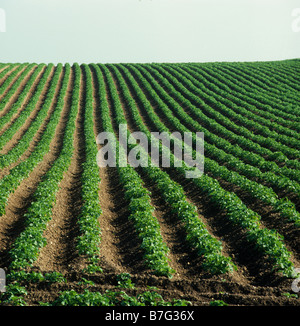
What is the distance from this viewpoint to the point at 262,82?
140 feet

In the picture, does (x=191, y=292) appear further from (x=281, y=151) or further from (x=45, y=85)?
(x=45, y=85)

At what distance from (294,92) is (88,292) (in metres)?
37.6

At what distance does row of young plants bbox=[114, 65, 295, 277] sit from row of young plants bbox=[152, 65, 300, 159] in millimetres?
7467

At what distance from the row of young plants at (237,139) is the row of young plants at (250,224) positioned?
4074mm

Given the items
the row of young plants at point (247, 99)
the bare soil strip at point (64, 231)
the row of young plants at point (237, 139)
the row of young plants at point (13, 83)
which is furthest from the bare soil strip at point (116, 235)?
the row of young plants at point (247, 99)

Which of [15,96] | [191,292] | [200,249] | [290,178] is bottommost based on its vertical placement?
[191,292]

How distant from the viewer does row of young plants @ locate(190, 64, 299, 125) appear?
1113 inches

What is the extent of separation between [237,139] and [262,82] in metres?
23.4

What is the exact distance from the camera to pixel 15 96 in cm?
3559

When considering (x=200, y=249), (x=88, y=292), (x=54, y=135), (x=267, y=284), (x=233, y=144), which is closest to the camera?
(x=88, y=292)

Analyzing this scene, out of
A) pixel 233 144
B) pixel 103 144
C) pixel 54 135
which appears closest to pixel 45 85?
pixel 54 135

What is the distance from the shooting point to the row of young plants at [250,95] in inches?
1113
